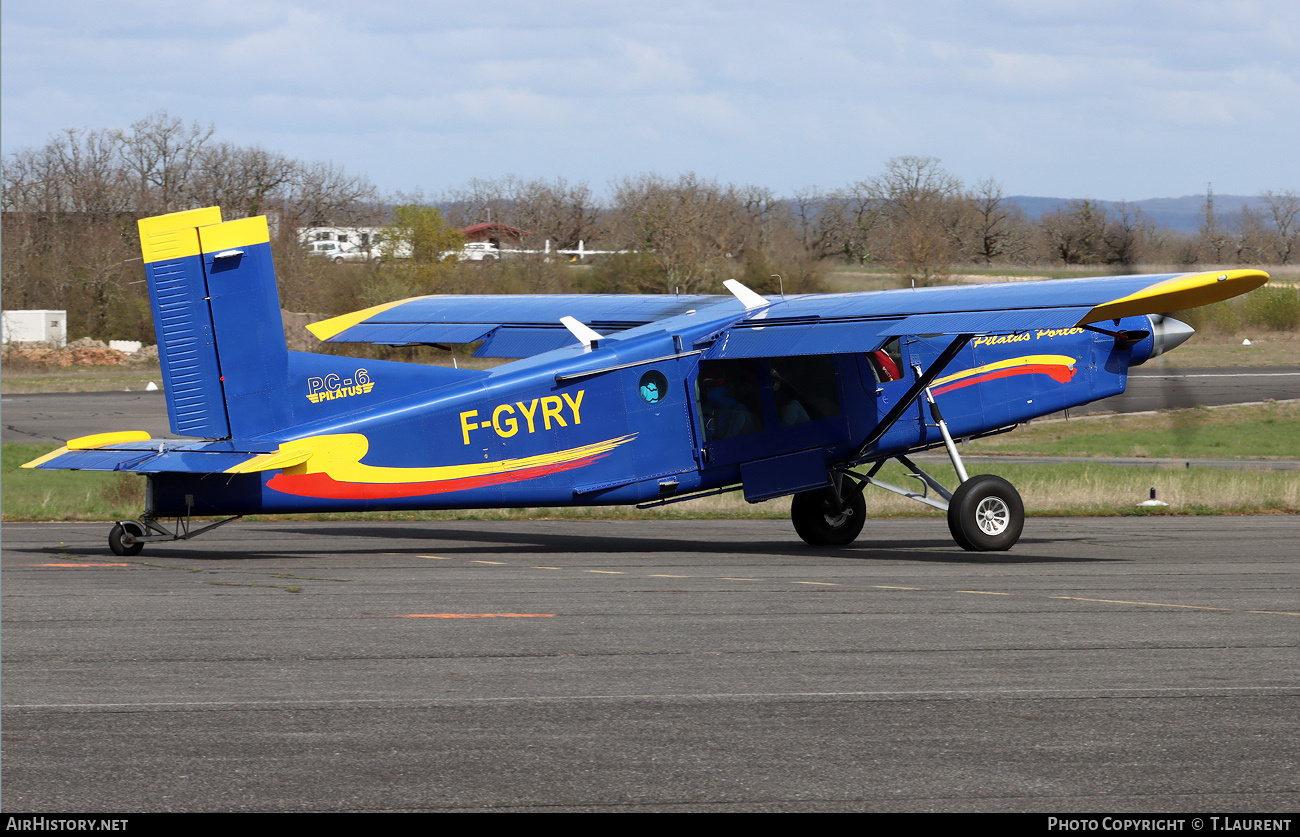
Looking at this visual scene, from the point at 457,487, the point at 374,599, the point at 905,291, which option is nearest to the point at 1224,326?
the point at 905,291

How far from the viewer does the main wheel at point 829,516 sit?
16469 millimetres

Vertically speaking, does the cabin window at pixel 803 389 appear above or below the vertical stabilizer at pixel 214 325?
below

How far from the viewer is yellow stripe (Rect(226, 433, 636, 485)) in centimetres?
Answer: 1409

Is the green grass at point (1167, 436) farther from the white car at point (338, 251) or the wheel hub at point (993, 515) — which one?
the white car at point (338, 251)

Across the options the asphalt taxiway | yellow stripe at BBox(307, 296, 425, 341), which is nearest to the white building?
yellow stripe at BBox(307, 296, 425, 341)

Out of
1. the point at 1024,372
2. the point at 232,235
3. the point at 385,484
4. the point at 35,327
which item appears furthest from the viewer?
the point at 35,327

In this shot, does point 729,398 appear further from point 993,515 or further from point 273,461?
point 273,461

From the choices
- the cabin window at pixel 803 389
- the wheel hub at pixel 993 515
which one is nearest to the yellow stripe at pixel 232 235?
the cabin window at pixel 803 389

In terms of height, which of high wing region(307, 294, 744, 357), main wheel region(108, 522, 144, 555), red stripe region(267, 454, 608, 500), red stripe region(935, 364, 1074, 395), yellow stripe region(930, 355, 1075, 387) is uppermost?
high wing region(307, 294, 744, 357)

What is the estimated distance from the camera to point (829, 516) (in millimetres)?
16500

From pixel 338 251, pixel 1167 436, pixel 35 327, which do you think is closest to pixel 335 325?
pixel 1167 436

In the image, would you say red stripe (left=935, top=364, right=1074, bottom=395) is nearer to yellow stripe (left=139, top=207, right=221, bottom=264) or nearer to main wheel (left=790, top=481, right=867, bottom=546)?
main wheel (left=790, top=481, right=867, bottom=546)

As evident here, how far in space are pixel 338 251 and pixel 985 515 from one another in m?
77.0

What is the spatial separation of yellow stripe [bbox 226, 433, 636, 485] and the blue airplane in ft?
0.07
